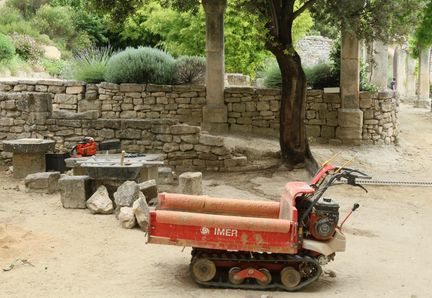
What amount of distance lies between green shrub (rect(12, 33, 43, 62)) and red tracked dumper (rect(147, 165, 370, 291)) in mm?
20618

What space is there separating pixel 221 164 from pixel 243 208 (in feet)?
20.6

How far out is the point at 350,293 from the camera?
582 centimetres

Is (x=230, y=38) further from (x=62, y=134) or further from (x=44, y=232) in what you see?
(x=44, y=232)

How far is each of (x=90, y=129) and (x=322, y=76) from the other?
6602 millimetres

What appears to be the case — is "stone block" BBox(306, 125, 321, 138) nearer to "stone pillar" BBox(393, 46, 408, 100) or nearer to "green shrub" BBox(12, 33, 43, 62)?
"green shrub" BBox(12, 33, 43, 62)

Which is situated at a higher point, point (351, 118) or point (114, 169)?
point (351, 118)

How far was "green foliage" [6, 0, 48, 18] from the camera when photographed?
30922 millimetres

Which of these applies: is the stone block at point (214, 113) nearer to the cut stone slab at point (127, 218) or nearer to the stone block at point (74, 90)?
the stone block at point (74, 90)

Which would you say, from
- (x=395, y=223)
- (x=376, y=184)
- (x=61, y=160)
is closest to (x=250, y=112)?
(x=376, y=184)

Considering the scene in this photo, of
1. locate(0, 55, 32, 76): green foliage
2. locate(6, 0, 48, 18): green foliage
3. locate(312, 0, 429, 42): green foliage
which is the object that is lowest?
locate(0, 55, 32, 76): green foliage

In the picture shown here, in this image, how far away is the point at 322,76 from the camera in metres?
15.8

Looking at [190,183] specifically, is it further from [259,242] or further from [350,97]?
[350,97]

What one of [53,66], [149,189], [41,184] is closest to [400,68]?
[53,66]

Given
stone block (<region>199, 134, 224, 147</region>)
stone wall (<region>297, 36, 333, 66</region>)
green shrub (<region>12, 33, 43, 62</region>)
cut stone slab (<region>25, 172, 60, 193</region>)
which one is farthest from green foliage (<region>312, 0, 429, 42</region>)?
green shrub (<region>12, 33, 43, 62</region>)
